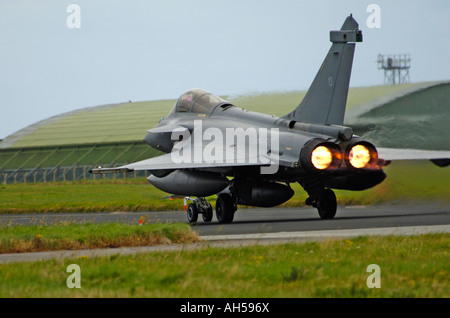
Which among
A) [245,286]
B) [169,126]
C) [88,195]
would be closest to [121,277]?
[245,286]

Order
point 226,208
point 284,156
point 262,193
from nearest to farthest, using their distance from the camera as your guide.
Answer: point 284,156 < point 262,193 < point 226,208

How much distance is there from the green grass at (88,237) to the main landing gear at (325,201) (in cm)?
665

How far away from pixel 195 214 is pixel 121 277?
13.6m

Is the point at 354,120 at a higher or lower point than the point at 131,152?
higher

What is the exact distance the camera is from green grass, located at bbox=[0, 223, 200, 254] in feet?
51.5

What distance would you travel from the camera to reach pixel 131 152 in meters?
63.3

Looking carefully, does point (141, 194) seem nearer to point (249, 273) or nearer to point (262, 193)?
point (262, 193)

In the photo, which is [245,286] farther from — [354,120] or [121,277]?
[354,120]

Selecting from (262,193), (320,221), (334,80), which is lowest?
(320,221)

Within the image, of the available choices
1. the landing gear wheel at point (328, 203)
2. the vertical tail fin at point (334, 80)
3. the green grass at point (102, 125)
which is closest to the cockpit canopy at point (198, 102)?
the vertical tail fin at point (334, 80)

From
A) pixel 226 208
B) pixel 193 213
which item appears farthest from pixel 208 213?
pixel 226 208

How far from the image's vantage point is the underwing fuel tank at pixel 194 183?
74.2 feet

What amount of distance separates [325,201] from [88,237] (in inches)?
349

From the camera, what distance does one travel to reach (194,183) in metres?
22.7
